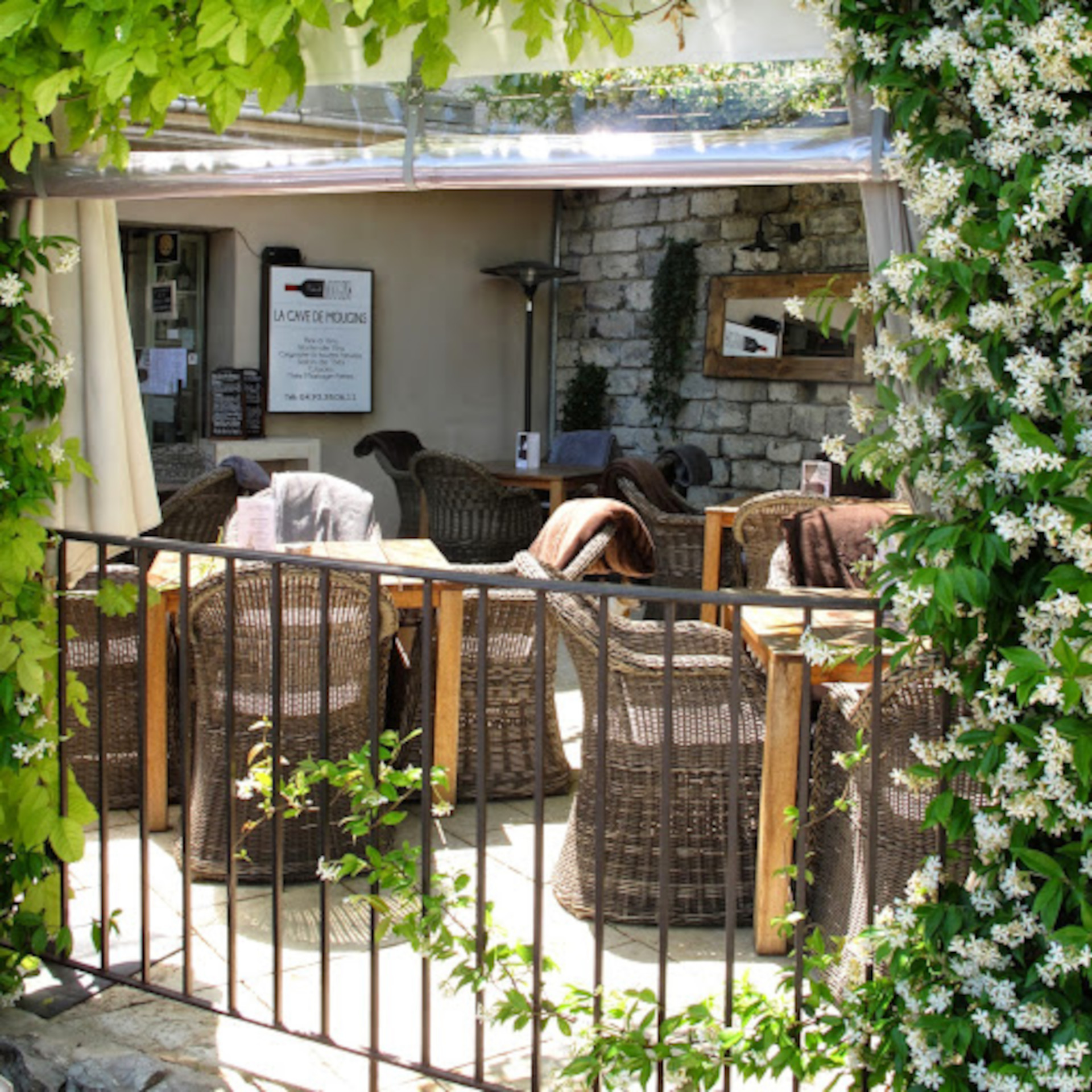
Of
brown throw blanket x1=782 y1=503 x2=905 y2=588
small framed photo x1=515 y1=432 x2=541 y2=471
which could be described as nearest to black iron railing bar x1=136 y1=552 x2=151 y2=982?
brown throw blanket x1=782 y1=503 x2=905 y2=588

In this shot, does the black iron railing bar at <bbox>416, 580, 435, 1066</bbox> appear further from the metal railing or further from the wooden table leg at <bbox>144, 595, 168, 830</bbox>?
the wooden table leg at <bbox>144, 595, 168, 830</bbox>

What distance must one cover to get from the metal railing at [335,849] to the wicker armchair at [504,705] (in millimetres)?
29

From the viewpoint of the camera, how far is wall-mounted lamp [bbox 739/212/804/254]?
328 inches

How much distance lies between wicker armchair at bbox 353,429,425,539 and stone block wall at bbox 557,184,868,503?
169 cm

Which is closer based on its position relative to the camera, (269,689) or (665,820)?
(665,820)

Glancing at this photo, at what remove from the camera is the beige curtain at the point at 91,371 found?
3.17 metres

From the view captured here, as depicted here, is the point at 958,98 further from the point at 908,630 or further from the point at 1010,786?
the point at 1010,786

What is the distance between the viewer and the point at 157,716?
414cm

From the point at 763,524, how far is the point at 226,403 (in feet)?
13.6

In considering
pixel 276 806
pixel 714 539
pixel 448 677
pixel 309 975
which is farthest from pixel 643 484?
pixel 276 806

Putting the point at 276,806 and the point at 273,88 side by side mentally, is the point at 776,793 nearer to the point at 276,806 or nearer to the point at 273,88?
the point at 276,806

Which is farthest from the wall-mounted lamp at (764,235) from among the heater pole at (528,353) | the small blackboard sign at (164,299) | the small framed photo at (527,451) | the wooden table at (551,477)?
the small blackboard sign at (164,299)

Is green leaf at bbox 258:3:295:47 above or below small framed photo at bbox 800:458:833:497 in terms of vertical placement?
above

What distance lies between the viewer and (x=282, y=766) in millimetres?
3709
